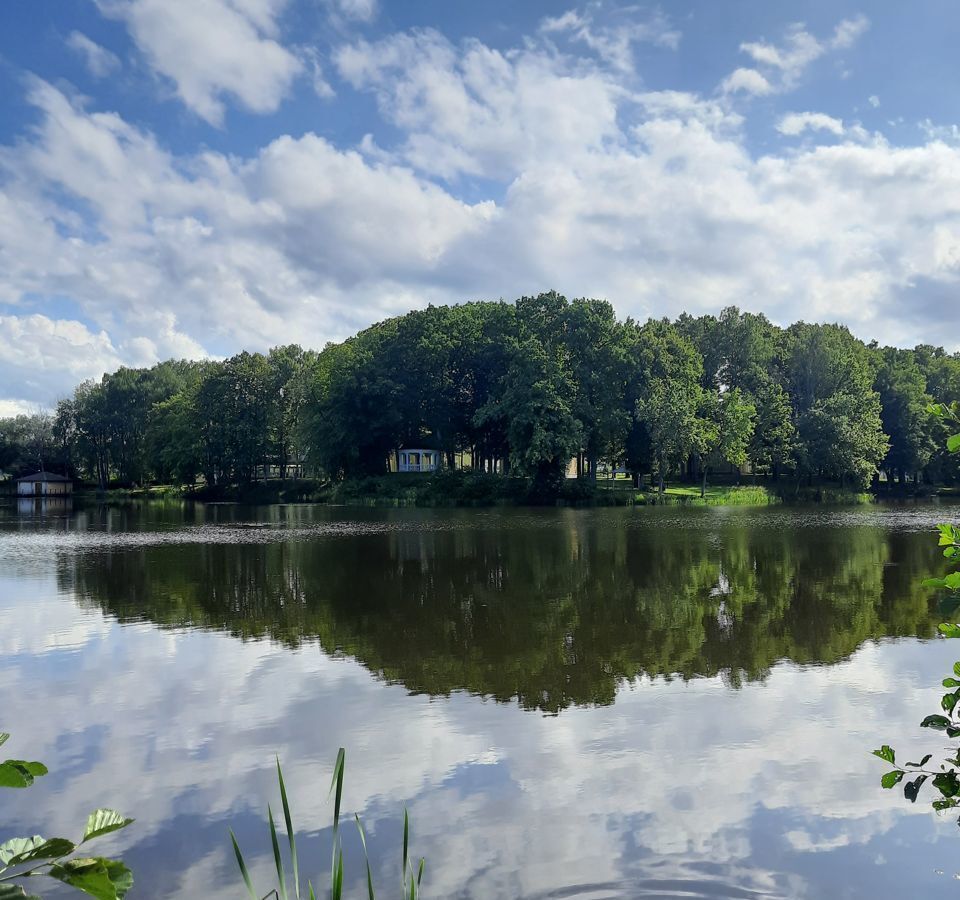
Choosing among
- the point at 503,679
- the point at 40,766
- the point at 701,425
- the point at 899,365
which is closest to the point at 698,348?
the point at 701,425

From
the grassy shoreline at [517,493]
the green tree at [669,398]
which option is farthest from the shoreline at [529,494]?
the green tree at [669,398]

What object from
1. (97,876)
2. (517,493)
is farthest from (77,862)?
(517,493)

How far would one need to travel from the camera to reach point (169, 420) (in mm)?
88750

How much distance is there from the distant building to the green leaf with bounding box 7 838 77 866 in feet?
362

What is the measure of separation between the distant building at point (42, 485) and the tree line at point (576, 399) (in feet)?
83.3

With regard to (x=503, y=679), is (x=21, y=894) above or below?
above

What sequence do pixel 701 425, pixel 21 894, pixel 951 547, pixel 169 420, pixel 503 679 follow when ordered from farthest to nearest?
pixel 169 420 → pixel 701 425 → pixel 503 679 → pixel 951 547 → pixel 21 894

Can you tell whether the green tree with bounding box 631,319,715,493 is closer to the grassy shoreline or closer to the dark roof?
the grassy shoreline

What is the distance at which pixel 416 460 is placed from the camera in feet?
245

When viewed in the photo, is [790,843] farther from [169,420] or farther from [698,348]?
[169,420]

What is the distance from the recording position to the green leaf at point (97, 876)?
1.48m

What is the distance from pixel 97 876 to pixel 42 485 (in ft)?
369

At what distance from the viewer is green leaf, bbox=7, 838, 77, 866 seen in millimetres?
1500

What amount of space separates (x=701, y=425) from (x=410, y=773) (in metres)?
53.1
